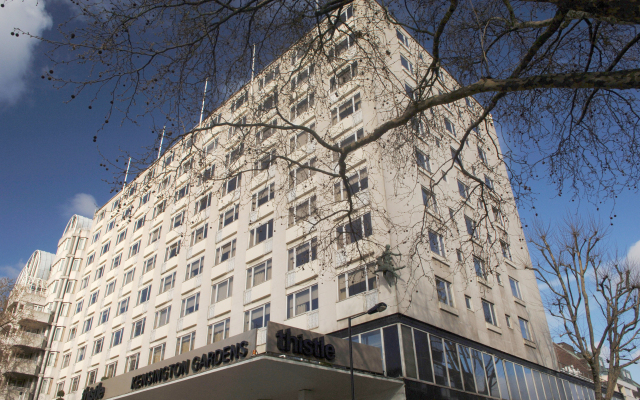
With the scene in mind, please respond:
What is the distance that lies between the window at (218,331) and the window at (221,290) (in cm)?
143

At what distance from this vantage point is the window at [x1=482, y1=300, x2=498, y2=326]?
22292 millimetres

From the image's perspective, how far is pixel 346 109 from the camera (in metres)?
23.5

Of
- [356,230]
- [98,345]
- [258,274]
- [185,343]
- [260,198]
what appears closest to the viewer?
[356,230]

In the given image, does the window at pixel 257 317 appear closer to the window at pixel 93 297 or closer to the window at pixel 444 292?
the window at pixel 444 292

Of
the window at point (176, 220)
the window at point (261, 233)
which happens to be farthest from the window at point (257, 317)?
the window at point (176, 220)

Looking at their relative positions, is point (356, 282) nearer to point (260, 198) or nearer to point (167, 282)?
point (260, 198)

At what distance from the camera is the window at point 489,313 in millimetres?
22292

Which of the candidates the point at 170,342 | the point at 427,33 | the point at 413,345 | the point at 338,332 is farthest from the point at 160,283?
the point at 427,33

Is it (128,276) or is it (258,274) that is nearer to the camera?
(258,274)

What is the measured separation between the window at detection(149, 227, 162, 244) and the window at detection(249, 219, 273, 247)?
12731 millimetres

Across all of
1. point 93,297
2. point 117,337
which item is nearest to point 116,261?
point 93,297

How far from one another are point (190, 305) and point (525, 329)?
64.7 ft

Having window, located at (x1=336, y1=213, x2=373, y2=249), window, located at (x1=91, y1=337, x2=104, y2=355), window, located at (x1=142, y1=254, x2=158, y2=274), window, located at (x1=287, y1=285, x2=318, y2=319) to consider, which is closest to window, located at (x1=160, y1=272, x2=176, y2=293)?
window, located at (x1=142, y1=254, x2=158, y2=274)

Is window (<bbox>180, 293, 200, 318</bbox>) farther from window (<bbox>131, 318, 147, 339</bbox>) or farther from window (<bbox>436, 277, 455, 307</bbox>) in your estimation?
window (<bbox>436, 277, 455, 307</bbox>)
